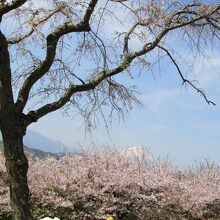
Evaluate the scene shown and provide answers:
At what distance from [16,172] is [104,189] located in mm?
5950

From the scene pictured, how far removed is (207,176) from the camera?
24469 millimetres

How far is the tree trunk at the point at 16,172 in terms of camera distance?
9.62 meters

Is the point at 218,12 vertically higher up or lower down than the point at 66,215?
higher up

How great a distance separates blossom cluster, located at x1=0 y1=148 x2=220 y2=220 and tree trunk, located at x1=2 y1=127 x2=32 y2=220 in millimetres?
5410

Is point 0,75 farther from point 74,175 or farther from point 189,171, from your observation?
point 189,171

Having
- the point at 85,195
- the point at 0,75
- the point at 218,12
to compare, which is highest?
the point at 218,12

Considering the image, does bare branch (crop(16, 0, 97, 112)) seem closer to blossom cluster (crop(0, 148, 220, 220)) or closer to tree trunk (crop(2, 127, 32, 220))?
tree trunk (crop(2, 127, 32, 220))

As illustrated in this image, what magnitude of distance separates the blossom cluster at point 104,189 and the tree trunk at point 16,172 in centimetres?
541

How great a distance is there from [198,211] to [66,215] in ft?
19.5

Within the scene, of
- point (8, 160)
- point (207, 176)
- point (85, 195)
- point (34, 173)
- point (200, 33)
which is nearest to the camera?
point (8, 160)

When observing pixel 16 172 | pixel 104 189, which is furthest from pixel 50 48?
pixel 104 189

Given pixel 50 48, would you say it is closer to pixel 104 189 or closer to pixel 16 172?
pixel 16 172

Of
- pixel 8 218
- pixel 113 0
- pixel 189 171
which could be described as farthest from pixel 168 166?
pixel 113 0

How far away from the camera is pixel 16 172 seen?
9.69 meters
